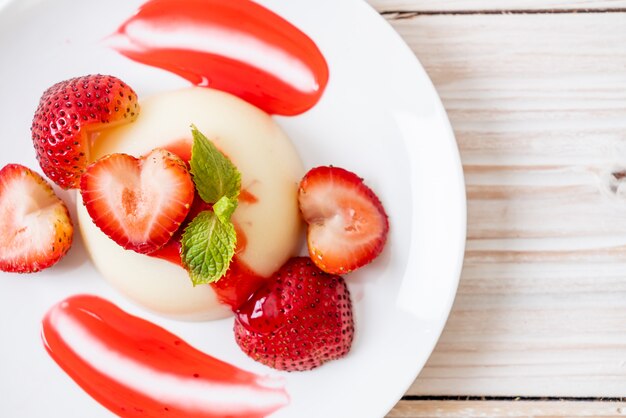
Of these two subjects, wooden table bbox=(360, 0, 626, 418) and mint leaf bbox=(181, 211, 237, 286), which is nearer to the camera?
mint leaf bbox=(181, 211, 237, 286)

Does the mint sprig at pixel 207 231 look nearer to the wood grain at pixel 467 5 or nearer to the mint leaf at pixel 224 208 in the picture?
the mint leaf at pixel 224 208

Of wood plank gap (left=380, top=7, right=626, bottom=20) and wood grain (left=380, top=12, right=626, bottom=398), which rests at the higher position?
wood plank gap (left=380, top=7, right=626, bottom=20)

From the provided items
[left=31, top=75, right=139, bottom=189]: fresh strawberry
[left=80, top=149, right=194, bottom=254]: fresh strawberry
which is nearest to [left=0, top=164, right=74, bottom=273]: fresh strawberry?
[left=31, top=75, right=139, bottom=189]: fresh strawberry

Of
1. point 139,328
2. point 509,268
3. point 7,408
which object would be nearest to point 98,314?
point 139,328

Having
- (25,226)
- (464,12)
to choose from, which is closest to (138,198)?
(25,226)

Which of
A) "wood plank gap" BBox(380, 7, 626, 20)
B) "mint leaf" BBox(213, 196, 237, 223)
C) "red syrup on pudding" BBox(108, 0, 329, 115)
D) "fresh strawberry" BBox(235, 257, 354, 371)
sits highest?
"wood plank gap" BBox(380, 7, 626, 20)

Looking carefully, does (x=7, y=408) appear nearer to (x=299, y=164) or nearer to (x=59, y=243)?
(x=59, y=243)

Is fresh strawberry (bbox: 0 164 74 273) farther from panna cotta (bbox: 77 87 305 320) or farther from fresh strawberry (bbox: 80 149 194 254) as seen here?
fresh strawberry (bbox: 80 149 194 254)
